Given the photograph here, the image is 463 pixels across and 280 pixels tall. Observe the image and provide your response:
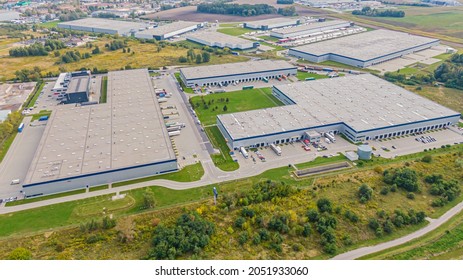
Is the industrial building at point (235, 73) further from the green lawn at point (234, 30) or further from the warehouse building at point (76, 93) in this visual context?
the green lawn at point (234, 30)

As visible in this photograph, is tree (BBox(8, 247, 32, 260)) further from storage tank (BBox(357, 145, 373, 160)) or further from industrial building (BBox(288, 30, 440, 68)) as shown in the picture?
industrial building (BBox(288, 30, 440, 68))

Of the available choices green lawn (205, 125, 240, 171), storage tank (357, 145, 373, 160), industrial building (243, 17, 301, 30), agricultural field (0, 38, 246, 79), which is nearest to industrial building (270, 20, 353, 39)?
industrial building (243, 17, 301, 30)

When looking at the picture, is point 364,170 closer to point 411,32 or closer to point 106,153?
point 106,153

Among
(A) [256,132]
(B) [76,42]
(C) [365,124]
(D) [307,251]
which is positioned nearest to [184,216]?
(D) [307,251]

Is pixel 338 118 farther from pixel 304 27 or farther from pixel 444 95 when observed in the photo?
pixel 304 27

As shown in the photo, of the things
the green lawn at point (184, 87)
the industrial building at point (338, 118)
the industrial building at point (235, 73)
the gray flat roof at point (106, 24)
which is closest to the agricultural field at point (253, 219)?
the industrial building at point (338, 118)

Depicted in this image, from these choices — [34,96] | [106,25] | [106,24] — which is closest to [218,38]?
[106,25]
